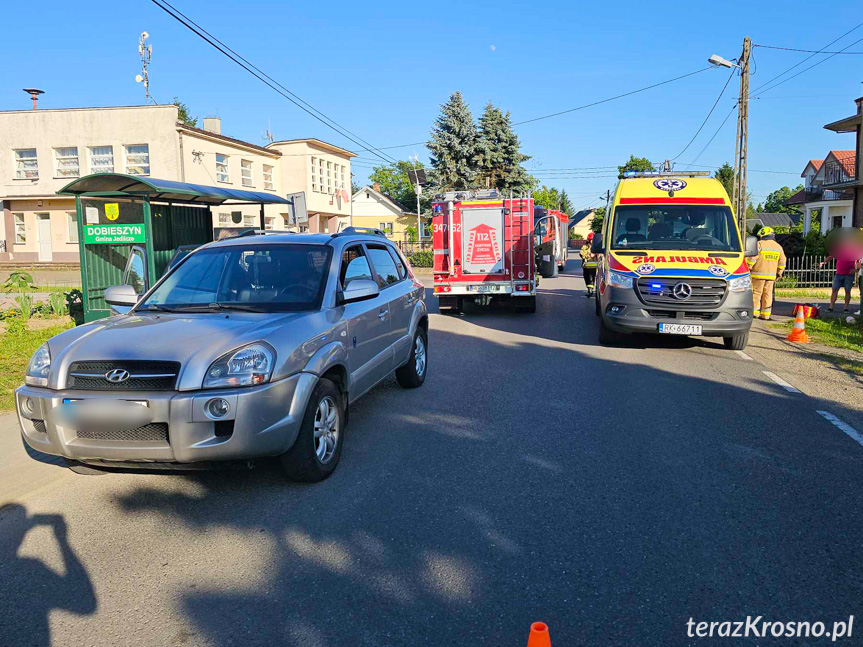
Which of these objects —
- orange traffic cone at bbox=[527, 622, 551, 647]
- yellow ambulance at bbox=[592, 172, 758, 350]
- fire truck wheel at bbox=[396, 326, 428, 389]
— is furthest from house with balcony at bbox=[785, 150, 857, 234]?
orange traffic cone at bbox=[527, 622, 551, 647]

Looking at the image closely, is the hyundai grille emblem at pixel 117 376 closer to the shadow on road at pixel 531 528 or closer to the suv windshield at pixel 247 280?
the shadow on road at pixel 531 528

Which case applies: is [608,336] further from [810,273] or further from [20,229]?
[20,229]

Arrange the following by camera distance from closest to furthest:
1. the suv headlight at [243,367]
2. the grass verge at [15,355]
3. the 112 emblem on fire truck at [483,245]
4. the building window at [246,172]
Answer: the suv headlight at [243,367]
the grass verge at [15,355]
the 112 emblem on fire truck at [483,245]
the building window at [246,172]

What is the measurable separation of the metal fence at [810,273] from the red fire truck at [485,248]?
1009 cm

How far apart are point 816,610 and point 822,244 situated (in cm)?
2170

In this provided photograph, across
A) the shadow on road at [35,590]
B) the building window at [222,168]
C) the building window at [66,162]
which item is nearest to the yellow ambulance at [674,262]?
the shadow on road at [35,590]

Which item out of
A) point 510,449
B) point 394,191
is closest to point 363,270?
point 510,449

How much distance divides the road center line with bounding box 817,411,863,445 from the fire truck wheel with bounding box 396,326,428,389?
4184 mm

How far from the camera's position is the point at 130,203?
1178 centimetres

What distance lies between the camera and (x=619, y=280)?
410 inches

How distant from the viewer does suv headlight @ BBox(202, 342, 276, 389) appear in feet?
14.0

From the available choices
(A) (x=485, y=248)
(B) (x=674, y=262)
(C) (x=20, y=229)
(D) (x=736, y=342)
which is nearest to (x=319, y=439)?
(B) (x=674, y=262)

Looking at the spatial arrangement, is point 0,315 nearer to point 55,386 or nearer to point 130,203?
point 130,203

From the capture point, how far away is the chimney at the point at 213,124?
125 feet
